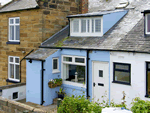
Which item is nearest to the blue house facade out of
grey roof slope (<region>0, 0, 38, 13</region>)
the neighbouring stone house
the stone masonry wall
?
the stone masonry wall

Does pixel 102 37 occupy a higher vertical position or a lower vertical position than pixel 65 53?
higher

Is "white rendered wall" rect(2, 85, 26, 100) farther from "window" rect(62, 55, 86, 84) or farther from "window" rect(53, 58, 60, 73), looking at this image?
"window" rect(62, 55, 86, 84)

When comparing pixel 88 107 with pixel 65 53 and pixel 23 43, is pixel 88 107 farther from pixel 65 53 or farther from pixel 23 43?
pixel 23 43

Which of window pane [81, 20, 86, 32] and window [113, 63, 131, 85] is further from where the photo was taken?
window pane [81, 20, 86, 32]

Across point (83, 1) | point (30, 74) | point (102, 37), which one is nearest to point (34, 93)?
point (30, 74)

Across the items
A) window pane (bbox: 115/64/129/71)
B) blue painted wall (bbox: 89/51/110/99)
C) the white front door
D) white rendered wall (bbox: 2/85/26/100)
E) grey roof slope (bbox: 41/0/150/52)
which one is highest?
grey roof slope (bbox: 41/0/150/52)

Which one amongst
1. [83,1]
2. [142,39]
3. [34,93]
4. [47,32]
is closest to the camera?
[142,39]

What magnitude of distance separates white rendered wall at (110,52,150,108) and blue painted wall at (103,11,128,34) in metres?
2.36

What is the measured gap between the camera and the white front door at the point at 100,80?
1156 cm

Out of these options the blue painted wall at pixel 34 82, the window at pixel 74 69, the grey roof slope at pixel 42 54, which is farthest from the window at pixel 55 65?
the blue painted wall at pixel 34 82

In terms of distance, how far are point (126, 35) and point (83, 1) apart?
704 centimetres

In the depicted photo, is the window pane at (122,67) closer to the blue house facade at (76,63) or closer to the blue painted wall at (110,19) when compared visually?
the blue house facade at (76,63)

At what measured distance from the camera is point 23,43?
51.4ft

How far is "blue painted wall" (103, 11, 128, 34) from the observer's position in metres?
12.8
